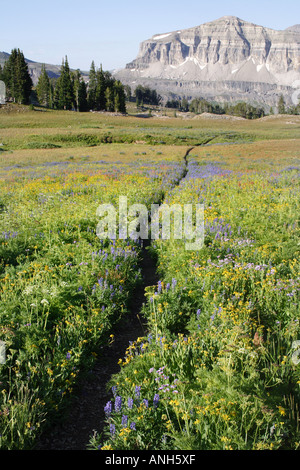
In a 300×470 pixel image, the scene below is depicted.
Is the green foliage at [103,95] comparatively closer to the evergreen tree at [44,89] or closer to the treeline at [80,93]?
the treeline at [80,93]

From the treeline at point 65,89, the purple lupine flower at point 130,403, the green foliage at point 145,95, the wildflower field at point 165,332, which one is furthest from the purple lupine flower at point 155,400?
the green foliage at point 145,95

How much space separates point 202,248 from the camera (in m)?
7.80

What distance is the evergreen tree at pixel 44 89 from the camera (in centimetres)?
10176

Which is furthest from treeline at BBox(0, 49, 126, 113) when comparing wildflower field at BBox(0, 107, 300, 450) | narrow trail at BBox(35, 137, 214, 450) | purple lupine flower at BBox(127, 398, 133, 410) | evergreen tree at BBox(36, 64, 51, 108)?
purple lupine flower at BBox(127, 398, 133, 410)

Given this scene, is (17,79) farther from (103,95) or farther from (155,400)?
(155,400)

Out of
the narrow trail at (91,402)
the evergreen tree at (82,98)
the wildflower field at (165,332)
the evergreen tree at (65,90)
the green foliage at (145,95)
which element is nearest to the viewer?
the wildflower field at (165,332)

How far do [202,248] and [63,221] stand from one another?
172 inches

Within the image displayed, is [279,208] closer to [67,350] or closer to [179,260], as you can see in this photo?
[179,260]

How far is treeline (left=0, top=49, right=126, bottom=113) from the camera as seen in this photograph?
313 ft

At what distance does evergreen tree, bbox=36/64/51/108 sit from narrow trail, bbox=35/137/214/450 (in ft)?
365

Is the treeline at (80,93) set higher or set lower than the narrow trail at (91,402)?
higher

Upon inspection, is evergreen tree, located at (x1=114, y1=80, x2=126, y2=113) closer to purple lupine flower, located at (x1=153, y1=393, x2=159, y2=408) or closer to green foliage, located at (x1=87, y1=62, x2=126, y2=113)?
green foliage, located at (x1=87, y1=62, x2=126, y2=113)

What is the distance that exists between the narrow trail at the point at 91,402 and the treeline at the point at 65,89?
103825 mm
